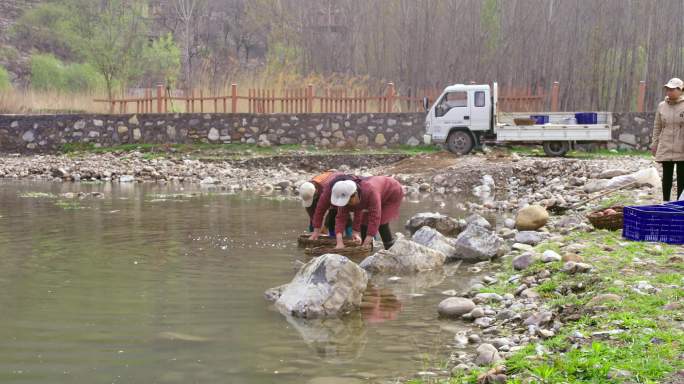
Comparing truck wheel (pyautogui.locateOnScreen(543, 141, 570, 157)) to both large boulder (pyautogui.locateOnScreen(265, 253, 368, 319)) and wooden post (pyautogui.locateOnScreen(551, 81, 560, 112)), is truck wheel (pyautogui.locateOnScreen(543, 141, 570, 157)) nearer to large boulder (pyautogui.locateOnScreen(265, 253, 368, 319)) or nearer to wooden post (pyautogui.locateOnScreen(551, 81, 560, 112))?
wooden post (pyautogui.locateOnScreen(551, 81, 560, 112))

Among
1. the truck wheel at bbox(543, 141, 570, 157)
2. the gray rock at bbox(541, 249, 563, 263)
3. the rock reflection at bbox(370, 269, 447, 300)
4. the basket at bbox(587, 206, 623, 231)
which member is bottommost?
the rock reflection at bbox(370, 269, 447, 300)

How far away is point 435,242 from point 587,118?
48.7ft

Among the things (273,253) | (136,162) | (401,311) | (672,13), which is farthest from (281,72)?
(401,311)

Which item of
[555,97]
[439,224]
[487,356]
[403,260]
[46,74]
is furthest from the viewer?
[46,74]

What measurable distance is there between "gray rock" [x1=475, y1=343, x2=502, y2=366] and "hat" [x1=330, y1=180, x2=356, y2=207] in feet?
12.3

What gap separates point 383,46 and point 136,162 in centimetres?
1036

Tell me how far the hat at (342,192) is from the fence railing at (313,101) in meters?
18.7

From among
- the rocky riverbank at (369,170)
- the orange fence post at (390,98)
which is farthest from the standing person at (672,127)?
the orange fence post at (390,98)

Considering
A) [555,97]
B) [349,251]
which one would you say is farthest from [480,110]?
[349,251]

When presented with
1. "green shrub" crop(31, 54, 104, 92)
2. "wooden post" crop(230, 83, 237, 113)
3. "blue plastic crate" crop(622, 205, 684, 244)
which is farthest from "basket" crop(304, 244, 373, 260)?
"green shrub" crop(31, 54, 104, 92)

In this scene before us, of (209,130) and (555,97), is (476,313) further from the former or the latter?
(209,130)

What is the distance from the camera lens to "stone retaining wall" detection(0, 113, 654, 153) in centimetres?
2778

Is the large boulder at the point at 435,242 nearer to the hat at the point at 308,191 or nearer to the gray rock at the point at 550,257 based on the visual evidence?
the hat at the point at 308,191

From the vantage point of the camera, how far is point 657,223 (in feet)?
28.7
